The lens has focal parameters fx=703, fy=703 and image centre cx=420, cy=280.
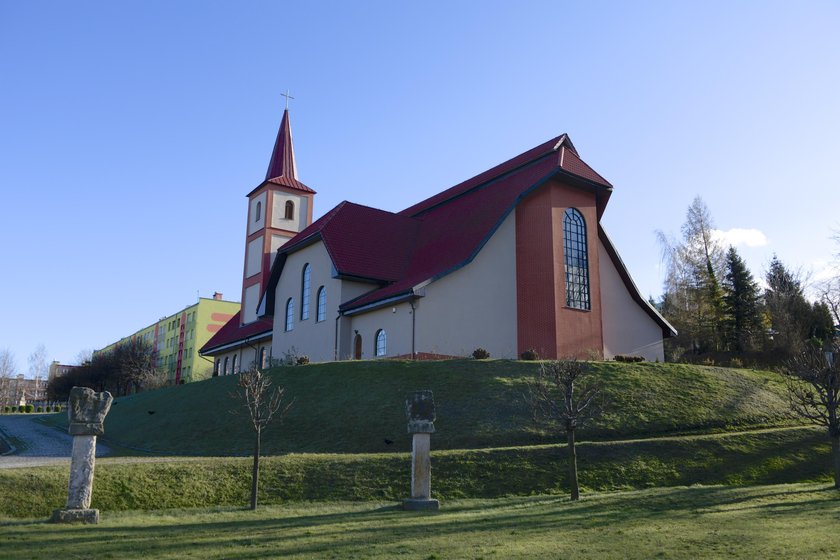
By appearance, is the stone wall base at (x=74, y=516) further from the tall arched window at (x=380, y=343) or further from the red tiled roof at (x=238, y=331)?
the red tiled roof at (x=238, y=331)

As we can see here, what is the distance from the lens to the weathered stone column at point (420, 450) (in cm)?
1355

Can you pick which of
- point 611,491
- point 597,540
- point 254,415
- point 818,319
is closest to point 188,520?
point 254,415

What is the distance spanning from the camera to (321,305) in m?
34.8

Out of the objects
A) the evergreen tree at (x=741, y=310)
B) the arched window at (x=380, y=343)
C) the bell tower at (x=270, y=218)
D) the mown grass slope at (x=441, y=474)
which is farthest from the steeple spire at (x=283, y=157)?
the mown grass slope at (x=441, y=474)

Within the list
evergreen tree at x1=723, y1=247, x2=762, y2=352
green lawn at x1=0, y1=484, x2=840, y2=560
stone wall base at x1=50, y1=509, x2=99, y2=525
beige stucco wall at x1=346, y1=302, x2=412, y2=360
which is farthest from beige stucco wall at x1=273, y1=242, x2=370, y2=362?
evergreen tree at x1=723, y1=247, x2=762, y2=352

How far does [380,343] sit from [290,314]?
8.58m

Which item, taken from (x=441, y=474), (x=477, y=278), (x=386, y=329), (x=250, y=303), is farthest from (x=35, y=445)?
(x=250, y=303)

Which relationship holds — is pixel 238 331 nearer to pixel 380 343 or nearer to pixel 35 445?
pixel 380 343

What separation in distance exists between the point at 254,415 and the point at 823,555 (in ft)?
34.6

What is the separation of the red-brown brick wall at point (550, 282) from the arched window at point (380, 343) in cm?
577

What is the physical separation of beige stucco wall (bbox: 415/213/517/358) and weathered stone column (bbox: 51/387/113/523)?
54.0ft

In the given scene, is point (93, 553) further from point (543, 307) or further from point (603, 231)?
point (603, 231)

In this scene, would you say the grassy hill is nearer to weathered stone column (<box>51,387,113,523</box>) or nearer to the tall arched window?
the tall arched window

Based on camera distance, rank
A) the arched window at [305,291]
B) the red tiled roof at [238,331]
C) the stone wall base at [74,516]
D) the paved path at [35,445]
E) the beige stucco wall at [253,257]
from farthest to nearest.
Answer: the beige stucco wall at [253,257], the red tiled roof at [238,331], the arched window at [305,291], the paved path at [35,445], the stone wall base at [74,516]
